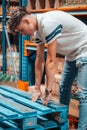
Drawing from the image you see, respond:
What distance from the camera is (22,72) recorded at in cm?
673

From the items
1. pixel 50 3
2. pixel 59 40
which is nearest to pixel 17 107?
pixel 59 40

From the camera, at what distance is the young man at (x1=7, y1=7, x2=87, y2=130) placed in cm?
311

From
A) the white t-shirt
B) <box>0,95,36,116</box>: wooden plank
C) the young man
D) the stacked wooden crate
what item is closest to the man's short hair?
the young man

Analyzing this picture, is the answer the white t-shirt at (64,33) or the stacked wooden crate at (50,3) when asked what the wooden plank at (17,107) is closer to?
the white t-shirt at (64,33)

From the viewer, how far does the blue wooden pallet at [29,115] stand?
3.09 meters

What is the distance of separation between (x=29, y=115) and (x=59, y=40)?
793 millimetres

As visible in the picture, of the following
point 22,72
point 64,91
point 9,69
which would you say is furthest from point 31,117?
point 9,69

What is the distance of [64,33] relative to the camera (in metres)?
3.32

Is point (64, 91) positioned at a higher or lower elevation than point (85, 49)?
lower

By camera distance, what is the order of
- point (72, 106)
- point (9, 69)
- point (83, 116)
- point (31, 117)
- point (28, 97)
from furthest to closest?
point (9, 69) → point (72, 106) → point (28, 97) → point (83, 116) → point (31, 117)

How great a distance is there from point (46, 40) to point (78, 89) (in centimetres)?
60

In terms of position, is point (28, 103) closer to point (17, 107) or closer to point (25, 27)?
point (17, 107)

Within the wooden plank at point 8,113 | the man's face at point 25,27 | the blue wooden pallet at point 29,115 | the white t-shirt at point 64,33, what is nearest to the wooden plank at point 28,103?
the blue wooden pallet at point 29,115

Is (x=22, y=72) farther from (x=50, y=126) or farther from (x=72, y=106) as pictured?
(x=50, y=126)
